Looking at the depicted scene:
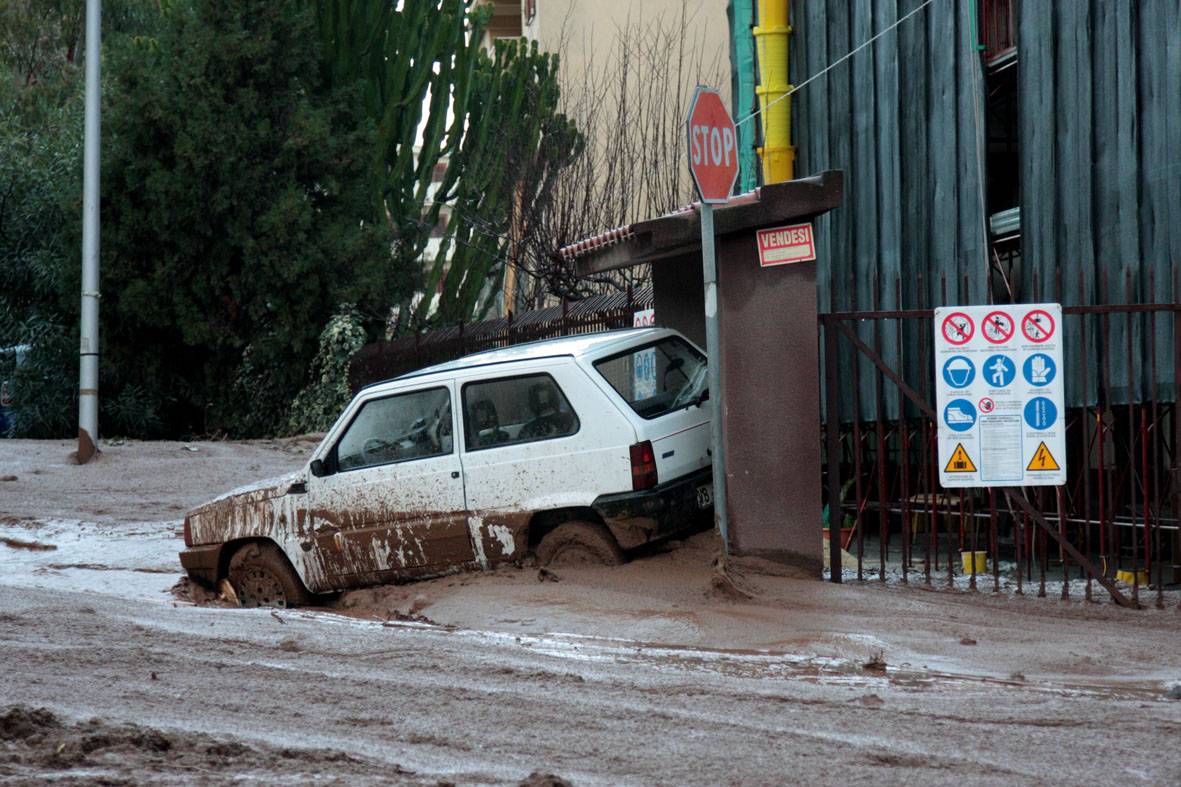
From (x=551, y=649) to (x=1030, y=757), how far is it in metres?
2.99

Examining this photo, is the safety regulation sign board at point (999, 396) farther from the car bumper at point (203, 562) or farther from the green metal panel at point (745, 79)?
the green metal panel at point (745, 79)

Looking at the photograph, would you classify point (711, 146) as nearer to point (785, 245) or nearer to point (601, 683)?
point (785, 245)

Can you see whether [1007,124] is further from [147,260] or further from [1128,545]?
[147,260]

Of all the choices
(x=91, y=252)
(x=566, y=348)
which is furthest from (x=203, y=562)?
(x=91, y=252)

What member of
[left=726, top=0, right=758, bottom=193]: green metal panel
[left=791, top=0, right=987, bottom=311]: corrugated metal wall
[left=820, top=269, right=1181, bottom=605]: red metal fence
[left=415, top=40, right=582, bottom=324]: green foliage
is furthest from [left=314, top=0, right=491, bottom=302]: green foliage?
[left=820, top=269, right=1181, bottom=605]: red metal fence

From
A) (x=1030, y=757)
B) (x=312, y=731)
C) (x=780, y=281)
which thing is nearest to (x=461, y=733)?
(x=312, y=731)

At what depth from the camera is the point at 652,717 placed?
5344 mm

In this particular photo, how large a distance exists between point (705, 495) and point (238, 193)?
17.3 metres

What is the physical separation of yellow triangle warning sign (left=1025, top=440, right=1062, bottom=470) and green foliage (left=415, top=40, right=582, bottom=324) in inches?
633

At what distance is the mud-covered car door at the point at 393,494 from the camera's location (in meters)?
9.00

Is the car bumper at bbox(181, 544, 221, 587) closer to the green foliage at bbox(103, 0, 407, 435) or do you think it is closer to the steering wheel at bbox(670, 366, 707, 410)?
the steering wheel at bbox(670, 366, 707, 410)

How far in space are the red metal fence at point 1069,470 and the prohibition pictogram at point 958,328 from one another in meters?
0.17

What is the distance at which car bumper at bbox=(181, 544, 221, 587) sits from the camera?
32.0 ft

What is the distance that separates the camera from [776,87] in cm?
1514
